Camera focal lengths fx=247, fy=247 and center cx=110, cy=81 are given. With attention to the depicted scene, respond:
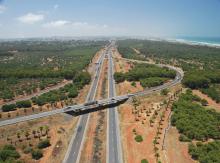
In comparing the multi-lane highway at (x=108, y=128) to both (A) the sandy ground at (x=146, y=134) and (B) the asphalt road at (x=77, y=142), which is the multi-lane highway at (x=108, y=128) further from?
(A) the sandy ground at (x=146, y=134)

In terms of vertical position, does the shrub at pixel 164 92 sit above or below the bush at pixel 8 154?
above

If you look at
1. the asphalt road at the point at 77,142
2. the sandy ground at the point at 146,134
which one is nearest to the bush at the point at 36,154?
the asphalt road at the point at 77,142

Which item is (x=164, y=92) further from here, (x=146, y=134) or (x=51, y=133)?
(x=51, y=133)

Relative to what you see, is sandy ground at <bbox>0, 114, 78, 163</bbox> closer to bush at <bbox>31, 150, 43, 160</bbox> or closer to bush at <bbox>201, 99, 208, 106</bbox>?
bush at <bbox>31, 150, 43, 160</bbox>

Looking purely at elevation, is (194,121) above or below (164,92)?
below

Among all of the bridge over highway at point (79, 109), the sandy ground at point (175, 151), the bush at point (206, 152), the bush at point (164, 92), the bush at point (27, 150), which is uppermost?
the bush at point (164, 92)

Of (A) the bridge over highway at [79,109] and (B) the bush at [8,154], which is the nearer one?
(B) the bush at [8,154]

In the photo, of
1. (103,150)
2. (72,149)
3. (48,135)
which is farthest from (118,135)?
(48,135)

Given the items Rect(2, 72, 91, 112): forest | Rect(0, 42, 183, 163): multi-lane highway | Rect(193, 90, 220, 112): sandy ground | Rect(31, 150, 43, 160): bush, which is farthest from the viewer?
Rect(193, 90, 220, 112): sandy ground

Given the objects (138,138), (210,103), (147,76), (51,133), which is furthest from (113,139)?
(147,76)

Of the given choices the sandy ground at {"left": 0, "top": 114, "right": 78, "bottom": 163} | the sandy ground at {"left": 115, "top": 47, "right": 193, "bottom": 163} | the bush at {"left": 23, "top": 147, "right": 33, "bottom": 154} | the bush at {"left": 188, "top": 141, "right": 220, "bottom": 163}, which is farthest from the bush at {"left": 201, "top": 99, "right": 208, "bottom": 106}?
the bush at {"left": 23, "top": 147, "right": 33, "bottom": 154}

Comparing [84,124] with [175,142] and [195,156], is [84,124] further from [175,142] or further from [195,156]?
[195,156]
